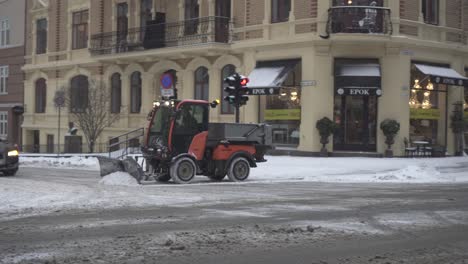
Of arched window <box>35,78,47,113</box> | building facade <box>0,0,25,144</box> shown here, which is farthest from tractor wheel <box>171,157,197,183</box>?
building facade <box>0,0,25,144</box>

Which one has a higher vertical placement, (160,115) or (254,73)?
(254,73)

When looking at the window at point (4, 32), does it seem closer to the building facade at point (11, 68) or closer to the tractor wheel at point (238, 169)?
the building facade at point (11, 68)

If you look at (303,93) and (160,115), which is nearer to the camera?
(160,115)

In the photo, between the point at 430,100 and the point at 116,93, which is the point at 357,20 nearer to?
the point at 430,100

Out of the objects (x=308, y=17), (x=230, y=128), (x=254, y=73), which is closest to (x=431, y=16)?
(x=308, y=17)

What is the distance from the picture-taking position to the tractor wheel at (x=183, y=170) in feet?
56.4

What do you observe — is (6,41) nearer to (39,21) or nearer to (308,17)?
(39,21)

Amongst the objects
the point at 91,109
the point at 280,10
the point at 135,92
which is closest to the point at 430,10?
the point at 280,10

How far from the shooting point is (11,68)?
143 ft

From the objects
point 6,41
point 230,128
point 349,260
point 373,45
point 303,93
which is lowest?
point 349,260

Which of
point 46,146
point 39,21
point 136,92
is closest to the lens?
point 136,92

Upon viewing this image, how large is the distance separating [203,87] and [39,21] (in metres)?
16.1

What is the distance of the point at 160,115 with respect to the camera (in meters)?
17.8

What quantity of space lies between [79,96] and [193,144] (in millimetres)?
20311
